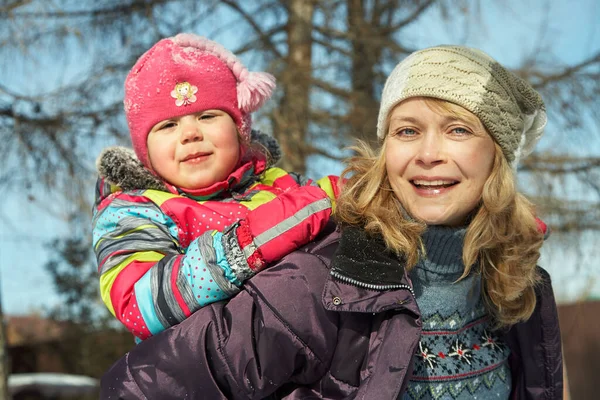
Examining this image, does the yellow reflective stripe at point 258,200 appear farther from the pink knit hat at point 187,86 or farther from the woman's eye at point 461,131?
the woman's eye at point 461,131

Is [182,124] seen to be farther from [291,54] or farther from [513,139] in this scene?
[291,54]

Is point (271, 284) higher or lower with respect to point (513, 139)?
lower

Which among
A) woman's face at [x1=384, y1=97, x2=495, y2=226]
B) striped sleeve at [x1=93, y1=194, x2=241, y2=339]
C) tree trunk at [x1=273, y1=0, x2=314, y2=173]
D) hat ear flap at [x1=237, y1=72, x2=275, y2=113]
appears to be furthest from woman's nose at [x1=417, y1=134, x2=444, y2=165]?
tree trunk at [x1=273, y1=0, x2=314, y2=173]

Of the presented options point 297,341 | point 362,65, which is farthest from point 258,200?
point 362,65

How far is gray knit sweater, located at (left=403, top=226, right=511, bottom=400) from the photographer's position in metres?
1.95

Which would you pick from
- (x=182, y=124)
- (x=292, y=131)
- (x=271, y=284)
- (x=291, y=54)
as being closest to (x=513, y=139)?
(x=271, y=284)

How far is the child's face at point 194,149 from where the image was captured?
7.31 ft

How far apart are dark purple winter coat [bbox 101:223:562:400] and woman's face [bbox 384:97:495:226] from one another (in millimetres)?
218

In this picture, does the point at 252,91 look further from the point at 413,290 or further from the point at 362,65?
the point at 362,65

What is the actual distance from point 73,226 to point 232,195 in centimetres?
271

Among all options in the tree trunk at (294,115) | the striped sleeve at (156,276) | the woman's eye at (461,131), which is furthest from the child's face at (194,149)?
the tree trunk at (294,115)

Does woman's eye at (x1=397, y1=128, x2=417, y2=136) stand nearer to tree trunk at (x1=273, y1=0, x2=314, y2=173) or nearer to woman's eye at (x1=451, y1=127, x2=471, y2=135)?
woman's eye at (x1=451, y1=127, x2=471, y2=135)

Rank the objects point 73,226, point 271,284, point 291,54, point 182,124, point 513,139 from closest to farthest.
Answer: point 271,284 < point 513,139 < point 182,124 < point 73,226 < point 291,54

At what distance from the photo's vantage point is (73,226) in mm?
4680
